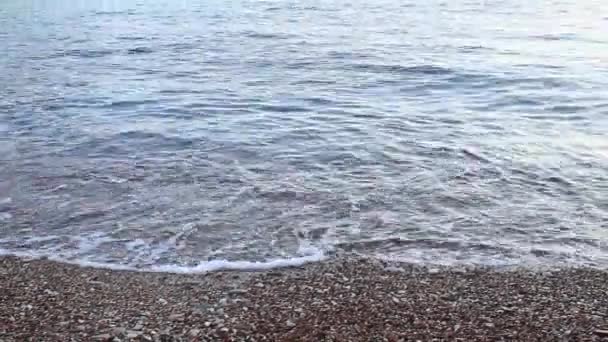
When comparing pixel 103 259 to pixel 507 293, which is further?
pixel 103 259

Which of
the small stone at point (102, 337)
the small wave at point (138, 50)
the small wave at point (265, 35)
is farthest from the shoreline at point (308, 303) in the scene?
the small wave at point (265, 35)

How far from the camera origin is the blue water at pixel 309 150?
7.94m

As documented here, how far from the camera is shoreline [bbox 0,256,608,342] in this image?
5695 mm

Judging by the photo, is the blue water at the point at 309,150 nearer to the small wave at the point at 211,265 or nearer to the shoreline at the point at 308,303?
the small wave at the point at 211,265

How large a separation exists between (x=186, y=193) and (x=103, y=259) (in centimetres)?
230

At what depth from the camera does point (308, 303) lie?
623 centimetres

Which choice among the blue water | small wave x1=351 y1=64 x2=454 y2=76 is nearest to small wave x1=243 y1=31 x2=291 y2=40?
the blue water

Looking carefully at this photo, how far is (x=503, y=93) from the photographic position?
16.1 meters

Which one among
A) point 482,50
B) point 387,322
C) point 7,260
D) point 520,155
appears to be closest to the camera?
point 387,322

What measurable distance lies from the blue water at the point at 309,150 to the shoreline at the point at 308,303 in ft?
1.54

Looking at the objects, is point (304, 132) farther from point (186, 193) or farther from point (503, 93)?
point (503, 93)

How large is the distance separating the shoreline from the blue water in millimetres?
470

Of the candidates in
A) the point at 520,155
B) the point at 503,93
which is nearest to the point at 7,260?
the point at 520,155

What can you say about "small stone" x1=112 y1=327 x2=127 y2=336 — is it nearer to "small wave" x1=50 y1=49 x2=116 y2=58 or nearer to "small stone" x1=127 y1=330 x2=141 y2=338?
"small stone" x1=127 y1=330 x2=141 y2=338
